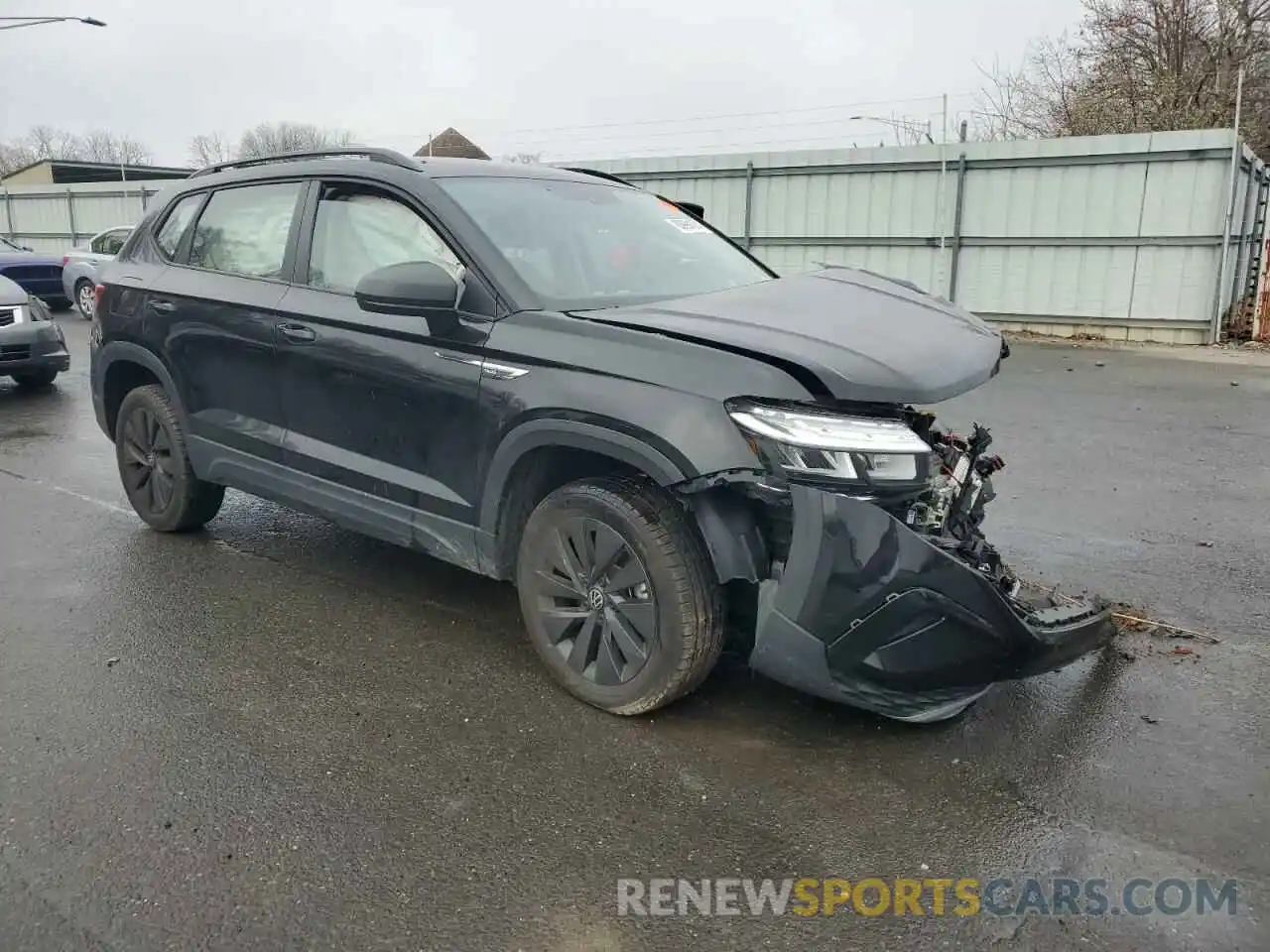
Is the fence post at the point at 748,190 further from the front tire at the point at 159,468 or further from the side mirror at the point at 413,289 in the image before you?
the side mirror at the point at 413,289

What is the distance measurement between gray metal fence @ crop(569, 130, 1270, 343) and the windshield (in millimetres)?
12036

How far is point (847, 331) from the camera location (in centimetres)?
305

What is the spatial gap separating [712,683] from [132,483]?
3527 millimetres

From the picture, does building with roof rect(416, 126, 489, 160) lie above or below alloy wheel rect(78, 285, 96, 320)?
above

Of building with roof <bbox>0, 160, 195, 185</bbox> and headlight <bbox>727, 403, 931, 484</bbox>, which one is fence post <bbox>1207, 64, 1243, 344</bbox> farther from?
building with roof <bbox>0, 160, 195, 185</bbox>

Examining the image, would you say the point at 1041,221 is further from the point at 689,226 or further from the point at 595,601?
the point at 595,601

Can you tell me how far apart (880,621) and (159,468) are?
3.98m

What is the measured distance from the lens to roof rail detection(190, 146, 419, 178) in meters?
4.00

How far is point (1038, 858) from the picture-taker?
102 inches

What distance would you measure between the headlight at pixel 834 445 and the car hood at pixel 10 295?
359 inches

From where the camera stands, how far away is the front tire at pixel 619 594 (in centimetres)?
305

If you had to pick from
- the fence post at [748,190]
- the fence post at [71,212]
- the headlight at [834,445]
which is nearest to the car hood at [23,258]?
the fence post at [71,212]

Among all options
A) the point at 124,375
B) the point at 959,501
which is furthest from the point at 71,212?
the point at 959,501

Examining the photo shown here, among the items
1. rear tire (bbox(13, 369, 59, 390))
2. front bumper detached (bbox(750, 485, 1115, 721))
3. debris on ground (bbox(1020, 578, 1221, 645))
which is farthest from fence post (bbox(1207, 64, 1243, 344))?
rear tire (bbox(13, 369, 59, 390))
